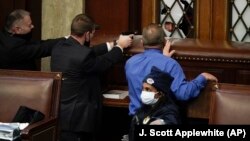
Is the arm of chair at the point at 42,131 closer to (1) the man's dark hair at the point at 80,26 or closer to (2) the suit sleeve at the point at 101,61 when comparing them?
(2) the suit sleeve at the point at 101,61

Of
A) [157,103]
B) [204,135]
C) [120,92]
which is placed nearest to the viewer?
[204,135]

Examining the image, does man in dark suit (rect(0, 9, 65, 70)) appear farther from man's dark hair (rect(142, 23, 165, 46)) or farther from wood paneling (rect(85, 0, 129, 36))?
man's dark hair (rect(142, 23, 165, 46))

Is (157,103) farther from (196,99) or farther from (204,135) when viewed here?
(204,135)

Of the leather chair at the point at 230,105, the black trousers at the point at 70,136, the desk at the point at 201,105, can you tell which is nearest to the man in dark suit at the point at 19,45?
the black trousers at the point at 70,136

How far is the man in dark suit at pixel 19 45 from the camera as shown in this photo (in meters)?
3.91

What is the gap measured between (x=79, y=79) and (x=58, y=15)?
51.4 inches

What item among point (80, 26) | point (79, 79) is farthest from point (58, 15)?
point (79, 79)

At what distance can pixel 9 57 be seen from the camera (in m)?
3.92

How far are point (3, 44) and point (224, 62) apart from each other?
1.64 metres

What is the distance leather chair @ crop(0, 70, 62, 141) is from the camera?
3521mm

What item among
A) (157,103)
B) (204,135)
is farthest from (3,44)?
(204,135)

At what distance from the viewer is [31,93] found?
3561 millimetres

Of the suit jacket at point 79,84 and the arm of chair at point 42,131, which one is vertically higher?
the suit jacket at point 79,84

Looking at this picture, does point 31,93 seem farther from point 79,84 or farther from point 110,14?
point 110,14
